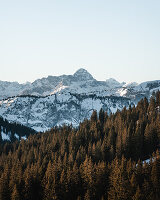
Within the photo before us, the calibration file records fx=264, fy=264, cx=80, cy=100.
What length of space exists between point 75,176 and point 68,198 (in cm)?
605

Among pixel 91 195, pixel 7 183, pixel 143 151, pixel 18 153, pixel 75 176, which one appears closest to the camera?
pixel 91 195

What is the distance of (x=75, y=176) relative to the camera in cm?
7312

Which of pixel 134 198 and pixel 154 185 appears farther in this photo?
pixel 154 185

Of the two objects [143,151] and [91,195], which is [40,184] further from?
[143,151]

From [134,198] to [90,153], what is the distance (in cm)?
4390

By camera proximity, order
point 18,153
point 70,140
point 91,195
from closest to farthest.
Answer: point 91,195, point 70,140, point 18,153

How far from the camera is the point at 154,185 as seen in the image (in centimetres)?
6309

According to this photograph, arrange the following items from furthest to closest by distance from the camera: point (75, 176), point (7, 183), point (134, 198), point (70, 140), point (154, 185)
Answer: point (70, 140), point (7, 183), point (75, 176), point (154, 185), point (134, 198)

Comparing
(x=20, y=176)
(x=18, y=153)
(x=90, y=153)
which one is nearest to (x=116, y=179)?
(x=20, y=176)

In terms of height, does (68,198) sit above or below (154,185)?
below

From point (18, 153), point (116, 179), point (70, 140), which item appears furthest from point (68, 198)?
point (18, 153)

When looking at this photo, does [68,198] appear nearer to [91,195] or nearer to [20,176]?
[91,195]

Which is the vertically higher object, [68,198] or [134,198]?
[134,198]

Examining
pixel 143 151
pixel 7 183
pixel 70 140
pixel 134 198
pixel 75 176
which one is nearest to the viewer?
pixel 134 198
